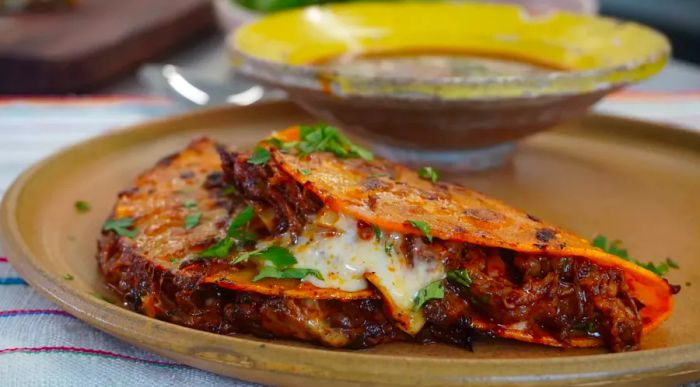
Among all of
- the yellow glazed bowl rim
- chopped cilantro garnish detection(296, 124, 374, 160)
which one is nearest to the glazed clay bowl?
the yellow glazed bowl rim

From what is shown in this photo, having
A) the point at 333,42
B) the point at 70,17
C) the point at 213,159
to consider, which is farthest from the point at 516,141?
the point at 70,17

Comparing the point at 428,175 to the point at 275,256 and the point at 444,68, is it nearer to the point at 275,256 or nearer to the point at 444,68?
the point at 275,256

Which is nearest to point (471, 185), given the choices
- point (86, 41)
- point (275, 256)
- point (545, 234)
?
point (545, 234)

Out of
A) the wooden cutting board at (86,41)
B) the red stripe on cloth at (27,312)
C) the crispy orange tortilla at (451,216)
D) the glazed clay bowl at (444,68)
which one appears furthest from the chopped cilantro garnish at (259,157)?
the wooden cutting board at (86,41)

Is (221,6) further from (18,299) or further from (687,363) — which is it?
(687,363)

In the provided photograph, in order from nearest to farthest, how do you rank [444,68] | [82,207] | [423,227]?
[423,227] → [82,207] → [444,68]

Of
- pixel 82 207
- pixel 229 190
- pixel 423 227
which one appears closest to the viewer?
pixel 423 227
